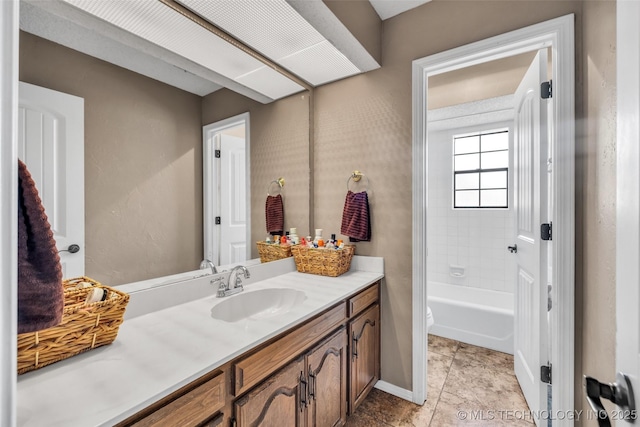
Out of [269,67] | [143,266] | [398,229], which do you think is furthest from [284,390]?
[269,67]

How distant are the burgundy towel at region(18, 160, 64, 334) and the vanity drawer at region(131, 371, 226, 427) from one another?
325 mm

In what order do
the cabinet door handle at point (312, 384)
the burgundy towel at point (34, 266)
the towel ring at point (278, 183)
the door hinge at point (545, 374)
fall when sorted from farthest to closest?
1. the towel ring at point (278, 183)
2. the door hinge at point (545, 374)
3. the cabinet door handle at point (312, 384)
4. the burgundy towel at point (34, 266)

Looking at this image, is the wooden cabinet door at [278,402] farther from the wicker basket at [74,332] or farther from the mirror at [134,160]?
the mirror at [134,160]

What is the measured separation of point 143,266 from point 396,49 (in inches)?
74.7

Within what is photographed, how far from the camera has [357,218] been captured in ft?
6.40

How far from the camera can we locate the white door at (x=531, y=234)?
1.52m

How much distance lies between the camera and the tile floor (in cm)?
165

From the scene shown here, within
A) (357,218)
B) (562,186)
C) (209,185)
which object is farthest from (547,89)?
(209,185)

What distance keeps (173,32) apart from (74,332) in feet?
4.15

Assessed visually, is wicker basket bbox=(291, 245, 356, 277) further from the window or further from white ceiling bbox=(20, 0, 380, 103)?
the window

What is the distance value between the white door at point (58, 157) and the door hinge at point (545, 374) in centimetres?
217

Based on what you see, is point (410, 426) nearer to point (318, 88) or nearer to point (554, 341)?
point (554, 341)

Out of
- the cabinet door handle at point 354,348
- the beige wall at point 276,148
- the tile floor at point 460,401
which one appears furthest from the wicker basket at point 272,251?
the tile floor at point 460,401

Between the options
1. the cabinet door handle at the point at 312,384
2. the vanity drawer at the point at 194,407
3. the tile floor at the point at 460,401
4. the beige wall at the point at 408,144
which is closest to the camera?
the vanity drawer at the point at 194,407
